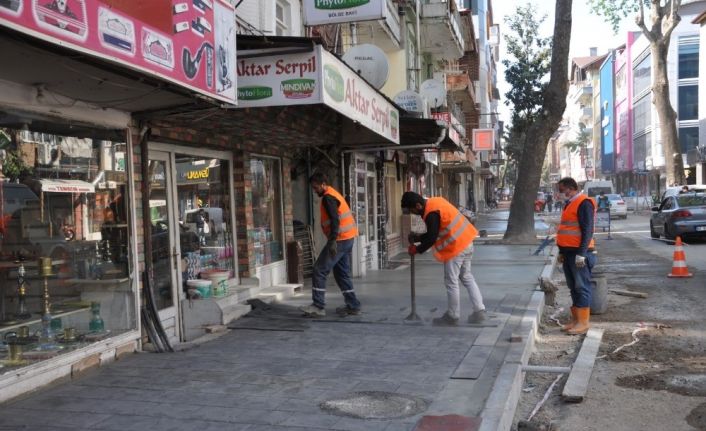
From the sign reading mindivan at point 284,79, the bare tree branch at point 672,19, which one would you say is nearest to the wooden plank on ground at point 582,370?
the sign reading mindivan at point 284,79

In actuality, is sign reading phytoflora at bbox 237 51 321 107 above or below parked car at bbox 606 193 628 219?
above

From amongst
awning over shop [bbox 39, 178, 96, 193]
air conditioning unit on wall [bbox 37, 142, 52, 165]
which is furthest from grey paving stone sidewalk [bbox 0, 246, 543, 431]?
air conditioning unit on wall [bbox 37, 142, 52, 165]

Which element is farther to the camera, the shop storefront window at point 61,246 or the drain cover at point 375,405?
the shop storefront window at point 61,246

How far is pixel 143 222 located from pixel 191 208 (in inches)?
59.5

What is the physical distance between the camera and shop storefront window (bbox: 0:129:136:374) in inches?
203

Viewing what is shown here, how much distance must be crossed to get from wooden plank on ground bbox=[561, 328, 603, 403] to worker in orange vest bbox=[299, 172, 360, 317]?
274 cm

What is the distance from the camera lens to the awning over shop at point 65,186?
5.44 metres

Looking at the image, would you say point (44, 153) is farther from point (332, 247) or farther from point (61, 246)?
point (332, 247)

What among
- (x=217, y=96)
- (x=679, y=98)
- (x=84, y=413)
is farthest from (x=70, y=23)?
(x=679, y=98)

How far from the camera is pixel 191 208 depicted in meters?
7.91

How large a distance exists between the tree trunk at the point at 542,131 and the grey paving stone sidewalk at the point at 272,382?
36.8 ft

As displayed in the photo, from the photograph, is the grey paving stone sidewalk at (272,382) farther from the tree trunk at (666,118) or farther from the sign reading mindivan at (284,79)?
the tree trunk at (666,118)

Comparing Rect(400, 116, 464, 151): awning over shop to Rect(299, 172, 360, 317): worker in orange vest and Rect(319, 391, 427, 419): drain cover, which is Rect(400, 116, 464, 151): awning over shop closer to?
Rect(299, 172, 360, 317): worker in orange vest

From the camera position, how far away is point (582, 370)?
5707 millimetres
